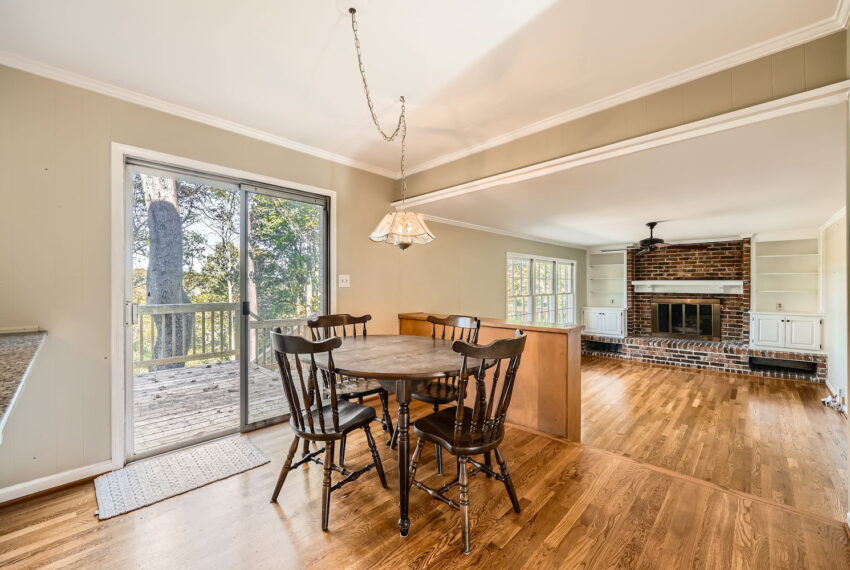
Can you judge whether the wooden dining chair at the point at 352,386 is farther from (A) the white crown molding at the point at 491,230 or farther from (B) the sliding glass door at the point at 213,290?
(A) the white crown molding at the point at 491,230

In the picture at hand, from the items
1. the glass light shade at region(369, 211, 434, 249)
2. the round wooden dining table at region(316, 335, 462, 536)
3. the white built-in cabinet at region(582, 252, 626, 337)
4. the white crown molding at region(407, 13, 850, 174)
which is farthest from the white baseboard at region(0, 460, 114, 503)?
the white built-in cabinet at region(582, 252, 626, 337)

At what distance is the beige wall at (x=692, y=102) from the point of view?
1.69 meters

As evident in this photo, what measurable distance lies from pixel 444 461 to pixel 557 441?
3.16ft

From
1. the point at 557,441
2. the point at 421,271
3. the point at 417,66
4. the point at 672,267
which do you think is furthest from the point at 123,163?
the point at 672,267

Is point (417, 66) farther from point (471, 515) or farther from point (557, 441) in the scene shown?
point (557, 441)

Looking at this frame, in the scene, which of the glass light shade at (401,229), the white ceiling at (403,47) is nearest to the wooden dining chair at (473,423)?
the glass light shade at (401,229)

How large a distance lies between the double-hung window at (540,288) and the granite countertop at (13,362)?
5.24 m

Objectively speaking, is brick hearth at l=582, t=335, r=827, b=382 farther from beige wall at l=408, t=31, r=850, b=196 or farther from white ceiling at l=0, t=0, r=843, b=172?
white ceiling at l=0, t=0, r=843, b=172

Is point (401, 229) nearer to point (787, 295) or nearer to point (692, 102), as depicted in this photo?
point (692, 102)

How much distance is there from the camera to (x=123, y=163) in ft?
7.63

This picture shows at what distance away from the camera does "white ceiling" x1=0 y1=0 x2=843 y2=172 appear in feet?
5.26

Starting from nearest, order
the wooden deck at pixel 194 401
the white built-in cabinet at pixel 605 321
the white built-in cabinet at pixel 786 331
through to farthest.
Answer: the wooden deck at pixel 194 401 < the white built-in cabinet at pixel 786 331 < the white built-in cabinet at pixel 605 321

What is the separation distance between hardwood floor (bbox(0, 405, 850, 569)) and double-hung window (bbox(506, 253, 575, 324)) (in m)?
3.78

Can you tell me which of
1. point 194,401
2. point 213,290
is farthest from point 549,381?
point 194,401
